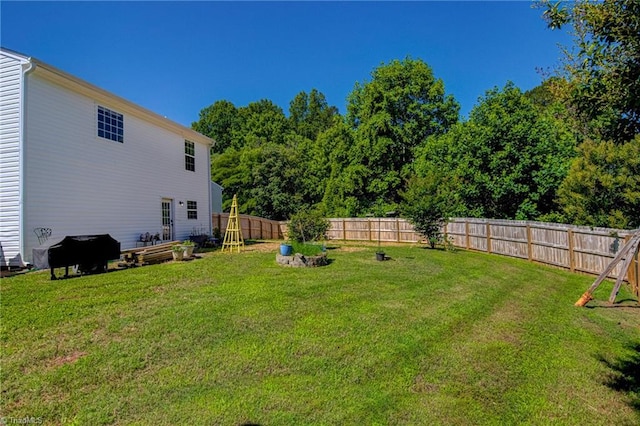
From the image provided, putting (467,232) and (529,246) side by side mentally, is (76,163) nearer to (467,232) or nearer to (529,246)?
(529,246)

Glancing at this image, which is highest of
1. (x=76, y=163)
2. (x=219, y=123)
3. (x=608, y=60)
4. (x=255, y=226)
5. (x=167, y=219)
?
(x=219, y=123)

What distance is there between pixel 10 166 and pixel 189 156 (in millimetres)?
7699

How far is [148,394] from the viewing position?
130 inches

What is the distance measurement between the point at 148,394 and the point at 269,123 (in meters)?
43.7

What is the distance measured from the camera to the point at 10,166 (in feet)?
29.0

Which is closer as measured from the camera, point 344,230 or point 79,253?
point 79,253

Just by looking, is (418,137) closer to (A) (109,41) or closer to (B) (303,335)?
(A) (109,41)

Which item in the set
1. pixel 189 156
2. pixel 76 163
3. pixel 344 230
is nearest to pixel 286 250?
pixel 76 163

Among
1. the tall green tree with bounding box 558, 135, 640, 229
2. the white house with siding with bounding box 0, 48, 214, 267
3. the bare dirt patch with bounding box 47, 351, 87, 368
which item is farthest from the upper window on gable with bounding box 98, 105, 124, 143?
the tall green tree with bounding box 558, 135, 640, 229

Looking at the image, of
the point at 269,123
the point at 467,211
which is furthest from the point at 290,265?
the point at 269,123

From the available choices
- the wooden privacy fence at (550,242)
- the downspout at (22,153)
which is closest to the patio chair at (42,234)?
the downspout at (22,153)

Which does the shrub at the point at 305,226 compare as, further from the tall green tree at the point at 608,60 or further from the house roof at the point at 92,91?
the tall green tree at the point at 608,60

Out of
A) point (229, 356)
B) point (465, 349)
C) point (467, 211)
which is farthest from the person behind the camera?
point (467, 211)

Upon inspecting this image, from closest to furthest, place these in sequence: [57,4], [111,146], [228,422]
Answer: [228,422]
[57,4]
[111,146]
